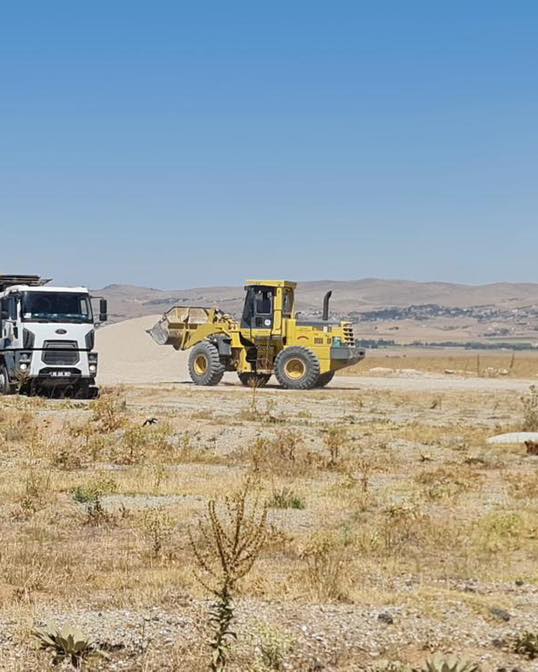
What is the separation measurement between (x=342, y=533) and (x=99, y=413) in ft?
40.4

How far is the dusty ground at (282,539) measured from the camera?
7.51 meters

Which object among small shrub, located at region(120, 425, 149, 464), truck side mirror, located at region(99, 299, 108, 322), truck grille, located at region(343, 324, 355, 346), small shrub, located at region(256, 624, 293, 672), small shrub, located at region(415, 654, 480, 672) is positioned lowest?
small shrub, located at region(120, 425, 149, 464)

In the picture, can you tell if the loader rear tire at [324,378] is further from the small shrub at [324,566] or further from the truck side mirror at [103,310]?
the small shrub at [324,566]

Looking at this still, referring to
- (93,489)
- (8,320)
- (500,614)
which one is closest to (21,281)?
(8,320)

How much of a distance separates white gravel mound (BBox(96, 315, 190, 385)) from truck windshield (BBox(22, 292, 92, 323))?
12.9 m

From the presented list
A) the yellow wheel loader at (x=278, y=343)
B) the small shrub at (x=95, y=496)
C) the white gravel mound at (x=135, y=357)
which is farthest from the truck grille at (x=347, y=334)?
the small shrub at (x=95, y=496)

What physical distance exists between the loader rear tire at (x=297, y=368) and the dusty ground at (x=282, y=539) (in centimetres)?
916

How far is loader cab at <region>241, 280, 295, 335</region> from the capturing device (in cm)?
3397

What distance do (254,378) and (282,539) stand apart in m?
24.9

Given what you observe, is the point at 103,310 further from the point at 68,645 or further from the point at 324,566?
the point at 68,645

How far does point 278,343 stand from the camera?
34.5 meters

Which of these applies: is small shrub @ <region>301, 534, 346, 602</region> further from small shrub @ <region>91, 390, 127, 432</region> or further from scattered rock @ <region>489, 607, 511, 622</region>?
small shrub @ <region>91, 390, 127, 432</region>

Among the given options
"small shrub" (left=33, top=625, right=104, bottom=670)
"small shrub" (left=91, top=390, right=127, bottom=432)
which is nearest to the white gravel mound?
"small shrub" (left=91, top=390, right=127, bottom=432)

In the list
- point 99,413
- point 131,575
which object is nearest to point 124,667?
point 131,575
